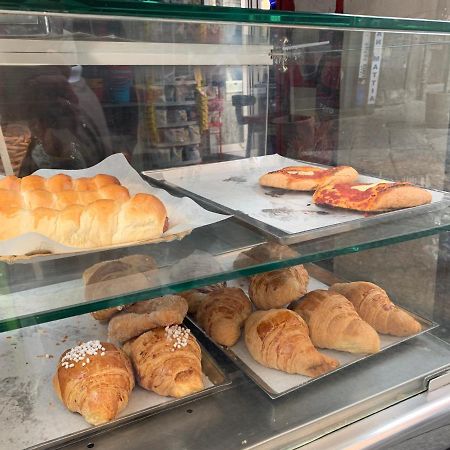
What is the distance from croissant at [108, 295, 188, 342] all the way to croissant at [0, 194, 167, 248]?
0.50ft

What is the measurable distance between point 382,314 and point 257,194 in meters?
0.35

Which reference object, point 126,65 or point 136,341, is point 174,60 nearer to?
point 126,65

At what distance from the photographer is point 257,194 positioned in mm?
952

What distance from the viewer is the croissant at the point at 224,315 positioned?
89 centimetres

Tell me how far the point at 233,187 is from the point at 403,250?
1.70 ft

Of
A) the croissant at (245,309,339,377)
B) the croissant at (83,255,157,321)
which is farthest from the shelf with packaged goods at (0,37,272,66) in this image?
the croissant at (245,309,339,377)

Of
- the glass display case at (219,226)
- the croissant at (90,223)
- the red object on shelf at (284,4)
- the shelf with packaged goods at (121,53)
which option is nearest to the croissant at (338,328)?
the glass display case at (219,226)

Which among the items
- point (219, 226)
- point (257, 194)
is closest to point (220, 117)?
point (257, 194)

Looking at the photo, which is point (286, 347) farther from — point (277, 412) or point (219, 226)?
point (219, 226)

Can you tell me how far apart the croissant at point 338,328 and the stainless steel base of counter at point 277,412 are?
5cm

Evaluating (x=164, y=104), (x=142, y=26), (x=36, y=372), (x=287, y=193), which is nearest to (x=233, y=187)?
(x=287, y=193)

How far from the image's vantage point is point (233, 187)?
0.99m

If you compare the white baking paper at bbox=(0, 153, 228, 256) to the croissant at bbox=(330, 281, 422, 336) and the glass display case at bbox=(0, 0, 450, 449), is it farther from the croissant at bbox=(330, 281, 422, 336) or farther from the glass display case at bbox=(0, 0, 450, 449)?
the croissant at bbox=(330, 281, 422, 336)

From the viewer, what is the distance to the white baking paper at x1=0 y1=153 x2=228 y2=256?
0.68m
